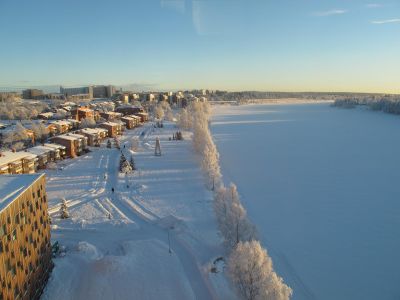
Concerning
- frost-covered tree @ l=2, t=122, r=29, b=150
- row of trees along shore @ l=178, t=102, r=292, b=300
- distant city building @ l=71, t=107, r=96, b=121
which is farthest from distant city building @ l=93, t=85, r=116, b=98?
row of trees along shore @ l=178, t=102, r=292, b=300

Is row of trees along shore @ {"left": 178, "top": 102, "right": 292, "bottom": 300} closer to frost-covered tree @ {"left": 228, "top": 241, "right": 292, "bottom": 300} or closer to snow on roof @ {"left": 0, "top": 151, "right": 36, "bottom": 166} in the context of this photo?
frost-covered tree @ {"left": 228, "top": 241, "right": 292, "bottom": 300}

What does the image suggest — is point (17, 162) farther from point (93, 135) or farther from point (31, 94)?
point (31, 94)

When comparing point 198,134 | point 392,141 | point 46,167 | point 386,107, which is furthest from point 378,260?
point 386,107

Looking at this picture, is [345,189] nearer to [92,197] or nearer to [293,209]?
[293,209]

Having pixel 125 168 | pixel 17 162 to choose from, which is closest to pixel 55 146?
pixel 17 162

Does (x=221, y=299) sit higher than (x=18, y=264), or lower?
lower

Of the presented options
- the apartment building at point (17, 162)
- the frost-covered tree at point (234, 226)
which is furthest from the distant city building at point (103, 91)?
the frost-covered tree at point (234, 226)
